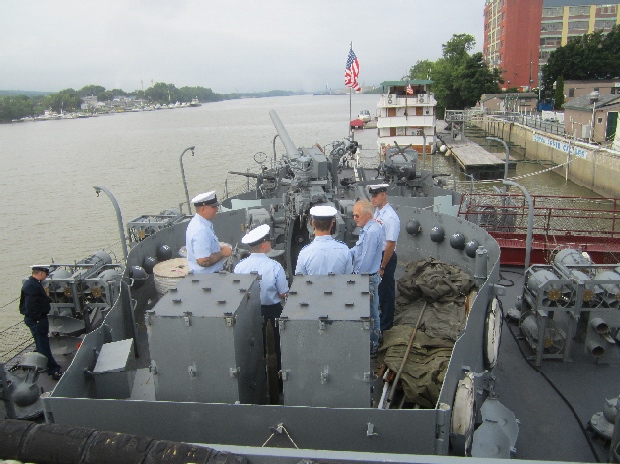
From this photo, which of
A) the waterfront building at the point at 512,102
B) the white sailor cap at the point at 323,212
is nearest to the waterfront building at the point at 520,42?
the waterfront building at the point at 512,102

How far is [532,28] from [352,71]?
4694cm

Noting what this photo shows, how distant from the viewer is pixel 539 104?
5444 cm

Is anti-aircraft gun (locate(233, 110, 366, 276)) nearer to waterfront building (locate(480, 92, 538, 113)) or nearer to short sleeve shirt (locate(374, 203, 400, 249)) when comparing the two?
short sleeve shirt (locate(374, 203, 400, 249))

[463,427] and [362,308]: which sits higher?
[362,308]

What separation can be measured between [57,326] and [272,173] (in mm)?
7125

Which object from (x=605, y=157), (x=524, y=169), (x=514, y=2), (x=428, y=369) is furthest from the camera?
(x=514, y=2)

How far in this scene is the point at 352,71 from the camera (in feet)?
74.5

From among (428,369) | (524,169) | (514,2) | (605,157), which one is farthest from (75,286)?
(514,2)

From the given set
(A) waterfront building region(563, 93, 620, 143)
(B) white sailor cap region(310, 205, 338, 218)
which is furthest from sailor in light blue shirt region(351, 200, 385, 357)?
(A) waterfront building region(563, 93, 620, 143)

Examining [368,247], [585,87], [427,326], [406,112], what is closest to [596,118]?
[406,112]

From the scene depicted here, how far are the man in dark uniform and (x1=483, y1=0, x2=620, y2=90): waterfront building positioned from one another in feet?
189

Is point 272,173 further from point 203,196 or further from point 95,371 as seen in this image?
point 95,371

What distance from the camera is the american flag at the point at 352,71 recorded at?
2222 cm

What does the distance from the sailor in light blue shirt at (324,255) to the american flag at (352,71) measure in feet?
62.5
